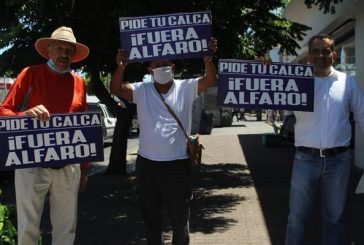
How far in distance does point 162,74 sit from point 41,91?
93 centimetres

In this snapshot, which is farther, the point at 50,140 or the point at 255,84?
the point at 255,84

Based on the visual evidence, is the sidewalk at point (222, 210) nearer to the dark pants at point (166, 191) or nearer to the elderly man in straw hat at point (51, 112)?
the dark pants at point (166, 191)

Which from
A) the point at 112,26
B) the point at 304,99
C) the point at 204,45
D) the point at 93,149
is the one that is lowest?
the point at 93,149

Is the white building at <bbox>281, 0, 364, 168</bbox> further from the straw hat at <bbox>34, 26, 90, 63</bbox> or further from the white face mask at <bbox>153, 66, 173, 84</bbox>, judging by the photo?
the straw hat at <bbox>34, 26, 90, 63</bbox>

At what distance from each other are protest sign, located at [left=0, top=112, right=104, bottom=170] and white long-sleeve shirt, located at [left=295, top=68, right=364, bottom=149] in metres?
1.63

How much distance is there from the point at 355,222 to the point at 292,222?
8.63 feet

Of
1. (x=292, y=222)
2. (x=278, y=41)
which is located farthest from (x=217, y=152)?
(x=292, y=222)

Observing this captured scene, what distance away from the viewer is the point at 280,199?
853cm

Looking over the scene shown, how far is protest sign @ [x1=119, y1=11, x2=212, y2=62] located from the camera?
458cm

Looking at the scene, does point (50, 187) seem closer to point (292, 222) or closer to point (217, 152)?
point (292, 222)

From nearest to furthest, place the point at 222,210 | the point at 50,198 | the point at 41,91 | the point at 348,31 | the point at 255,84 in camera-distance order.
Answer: the point at 41,91
the point at 50,198
the point at 255,84
the point at 222,210
the point at 348,31

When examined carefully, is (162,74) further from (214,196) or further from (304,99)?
(214,196)

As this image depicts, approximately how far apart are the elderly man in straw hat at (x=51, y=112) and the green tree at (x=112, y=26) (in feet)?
9.82

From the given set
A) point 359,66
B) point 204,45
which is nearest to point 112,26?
point 204,45
